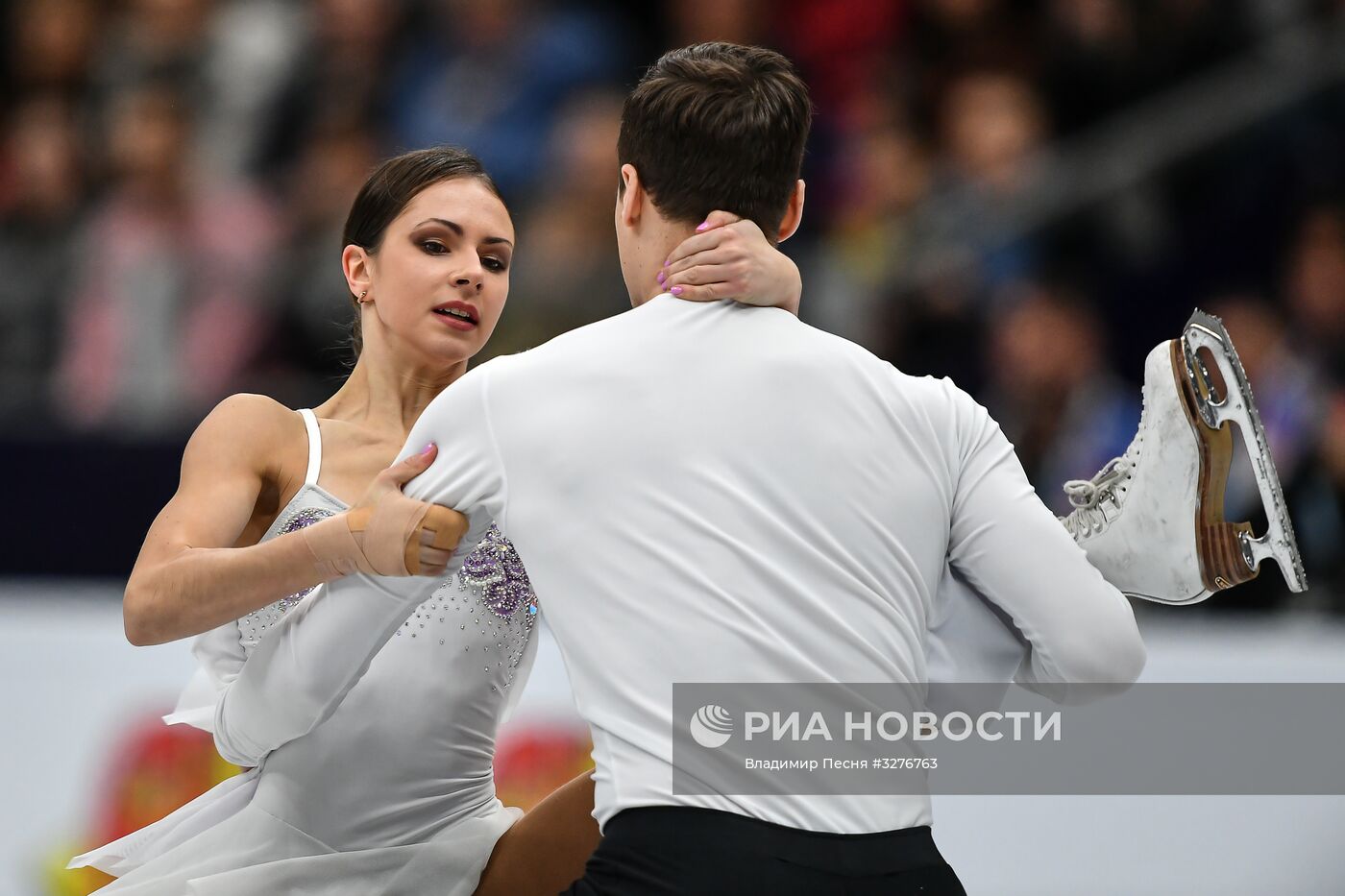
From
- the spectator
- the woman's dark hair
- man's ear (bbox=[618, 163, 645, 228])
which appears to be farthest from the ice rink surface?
man's ear (bbox=[618, 163, 645, 228])

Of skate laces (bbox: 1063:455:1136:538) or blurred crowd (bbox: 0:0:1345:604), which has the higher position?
blurred crowd (bbox: 0:0:1345:604)

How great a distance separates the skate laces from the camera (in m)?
2.23

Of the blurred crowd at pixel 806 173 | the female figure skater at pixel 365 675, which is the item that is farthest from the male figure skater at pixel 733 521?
the blurred crowd at pixel 806 173

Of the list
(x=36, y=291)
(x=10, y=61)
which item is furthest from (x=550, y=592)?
(x=10, y=61)

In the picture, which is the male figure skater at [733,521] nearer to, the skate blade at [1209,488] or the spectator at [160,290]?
the skate blade at [1209,488]

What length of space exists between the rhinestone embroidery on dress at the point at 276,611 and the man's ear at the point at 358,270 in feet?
1.47

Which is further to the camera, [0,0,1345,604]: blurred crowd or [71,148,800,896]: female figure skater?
[0,0,1345,604]: blurred crowd

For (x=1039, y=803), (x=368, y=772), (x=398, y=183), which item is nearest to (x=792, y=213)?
(x=398, y=183)

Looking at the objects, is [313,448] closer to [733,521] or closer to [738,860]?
[733,521]

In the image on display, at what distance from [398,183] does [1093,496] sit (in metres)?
1.24

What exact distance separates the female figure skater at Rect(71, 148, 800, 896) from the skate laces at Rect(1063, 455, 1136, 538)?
824mm

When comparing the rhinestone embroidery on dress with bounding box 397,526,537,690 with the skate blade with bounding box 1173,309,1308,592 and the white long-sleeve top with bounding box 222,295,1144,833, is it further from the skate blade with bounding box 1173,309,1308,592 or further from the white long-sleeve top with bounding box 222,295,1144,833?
the skate blade with bounding box 1173,309,1308,592

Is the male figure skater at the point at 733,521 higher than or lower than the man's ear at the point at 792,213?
lower

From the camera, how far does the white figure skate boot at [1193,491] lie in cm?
206
